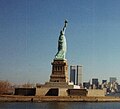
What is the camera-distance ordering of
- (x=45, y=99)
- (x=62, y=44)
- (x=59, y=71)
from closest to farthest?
(x=45, y=99) → (x=59, y=71) → (x=62, y=44)

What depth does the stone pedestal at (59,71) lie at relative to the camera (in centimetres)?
6950

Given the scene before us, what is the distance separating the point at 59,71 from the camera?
7038 centimetres

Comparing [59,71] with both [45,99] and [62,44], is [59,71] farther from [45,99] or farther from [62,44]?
[45,99]

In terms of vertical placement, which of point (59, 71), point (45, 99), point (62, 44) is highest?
point (62, 44)

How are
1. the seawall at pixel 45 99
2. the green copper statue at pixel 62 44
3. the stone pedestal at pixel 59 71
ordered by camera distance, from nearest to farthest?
the seawall at pixel 45 99
the stone pedestal at pixel 59 71
the green copper statue at pixel 62 44

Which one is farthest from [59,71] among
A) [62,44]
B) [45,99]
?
[45,99]

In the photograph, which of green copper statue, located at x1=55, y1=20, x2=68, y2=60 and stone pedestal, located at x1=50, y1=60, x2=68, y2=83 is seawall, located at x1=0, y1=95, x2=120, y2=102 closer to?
stone pedestal, located at x1=50, y1=60, x2=68, y2=83

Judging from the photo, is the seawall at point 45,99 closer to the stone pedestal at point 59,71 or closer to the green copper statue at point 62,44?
the stone pedestal at point 59,71

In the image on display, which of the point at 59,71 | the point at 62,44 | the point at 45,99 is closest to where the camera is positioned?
the point at 45,99

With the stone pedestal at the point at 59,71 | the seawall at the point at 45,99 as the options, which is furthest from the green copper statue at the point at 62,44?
the seawall at the point at 45,99

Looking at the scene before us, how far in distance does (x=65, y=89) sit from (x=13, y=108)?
2229 centimetres

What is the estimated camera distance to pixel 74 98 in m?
62.9

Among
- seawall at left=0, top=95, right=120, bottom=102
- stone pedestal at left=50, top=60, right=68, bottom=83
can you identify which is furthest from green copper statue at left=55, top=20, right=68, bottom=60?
seawall at left=0, top=95, right=120, bottom=102

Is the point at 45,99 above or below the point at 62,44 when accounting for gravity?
below
